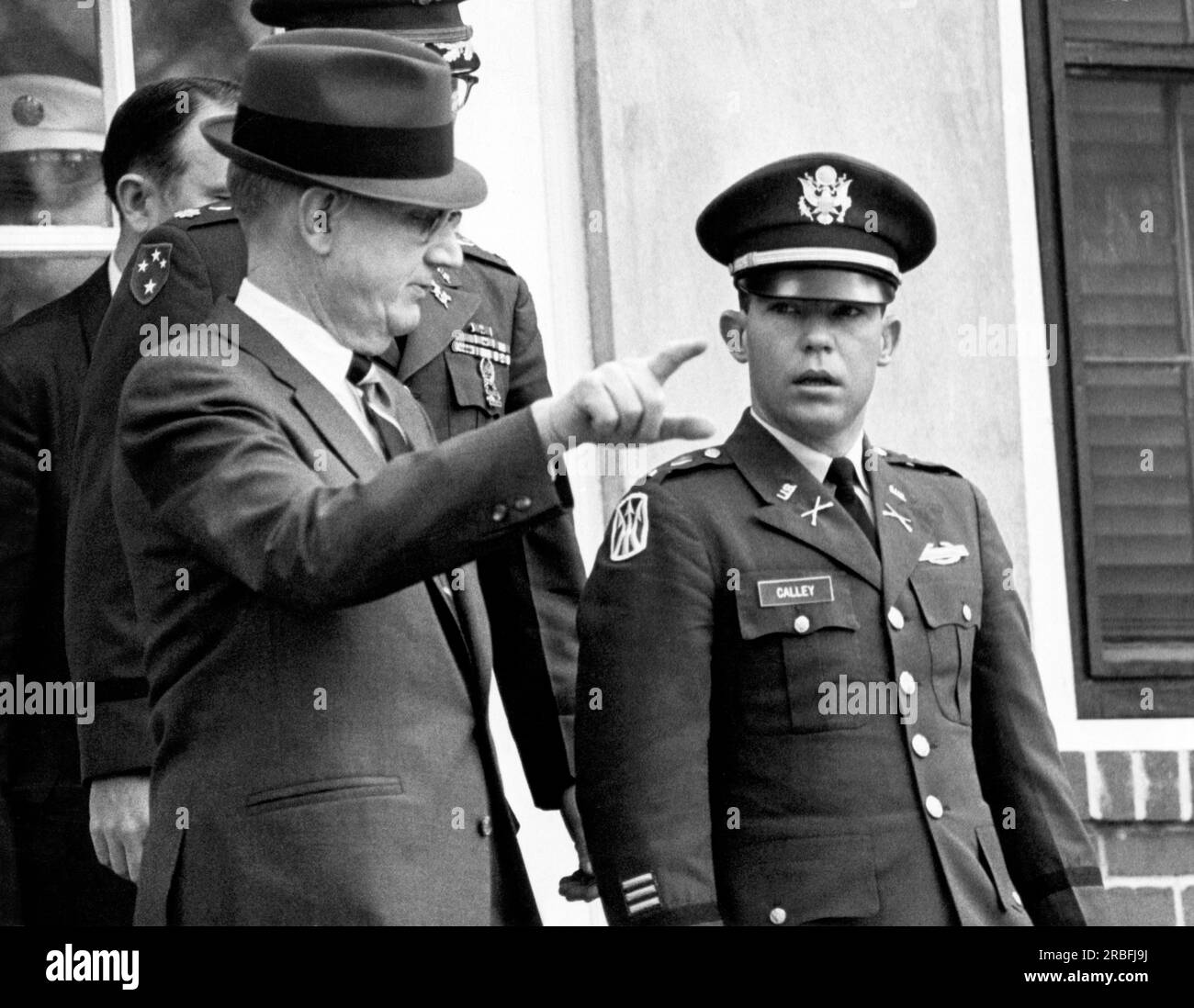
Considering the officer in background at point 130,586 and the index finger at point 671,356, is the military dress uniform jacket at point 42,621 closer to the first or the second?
the officer in background at point 130,586

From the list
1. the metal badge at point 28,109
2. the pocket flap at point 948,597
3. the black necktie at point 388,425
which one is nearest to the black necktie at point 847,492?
the pocket flap at point 948,597

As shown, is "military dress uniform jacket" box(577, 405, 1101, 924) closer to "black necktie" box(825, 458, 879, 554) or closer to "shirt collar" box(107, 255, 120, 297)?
"black necktie" box(825, 458, 879, 554)

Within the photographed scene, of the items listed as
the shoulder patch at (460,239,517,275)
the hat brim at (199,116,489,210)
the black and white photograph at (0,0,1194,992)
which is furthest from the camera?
the shoulder patch at (460,239,517,275)

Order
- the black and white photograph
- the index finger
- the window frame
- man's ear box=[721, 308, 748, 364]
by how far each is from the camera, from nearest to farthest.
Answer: the index finger, the black and white photograph, man's ear box=[721, 308, 748, 364], the window frame

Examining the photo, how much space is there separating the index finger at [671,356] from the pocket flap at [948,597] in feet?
3.57

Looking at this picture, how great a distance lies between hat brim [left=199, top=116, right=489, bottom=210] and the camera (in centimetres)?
330

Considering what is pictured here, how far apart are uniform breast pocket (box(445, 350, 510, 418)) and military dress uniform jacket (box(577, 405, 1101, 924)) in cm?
34

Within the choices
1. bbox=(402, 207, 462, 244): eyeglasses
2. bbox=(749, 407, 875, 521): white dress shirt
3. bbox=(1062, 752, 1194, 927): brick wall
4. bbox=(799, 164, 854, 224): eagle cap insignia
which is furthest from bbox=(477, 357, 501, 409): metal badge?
bbox=(1062, 752, 1194, 927): brick wall

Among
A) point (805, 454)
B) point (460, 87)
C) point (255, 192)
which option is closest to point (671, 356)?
point (255, 192)

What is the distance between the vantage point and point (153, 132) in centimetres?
446

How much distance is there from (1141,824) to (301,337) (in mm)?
2331

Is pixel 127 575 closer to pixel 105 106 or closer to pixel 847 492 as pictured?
pixel 847 492

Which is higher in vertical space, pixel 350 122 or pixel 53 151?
pixel 53 151

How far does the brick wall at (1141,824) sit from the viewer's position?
502cm
